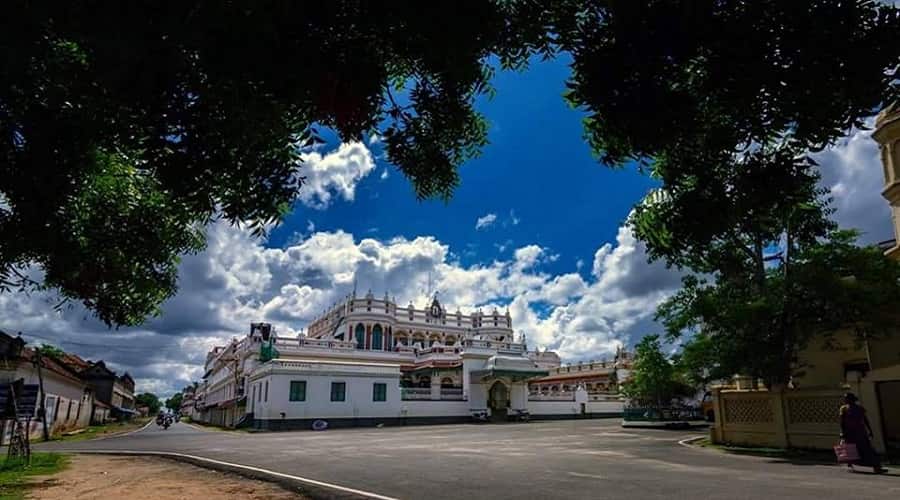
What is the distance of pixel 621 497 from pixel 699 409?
93.4ft

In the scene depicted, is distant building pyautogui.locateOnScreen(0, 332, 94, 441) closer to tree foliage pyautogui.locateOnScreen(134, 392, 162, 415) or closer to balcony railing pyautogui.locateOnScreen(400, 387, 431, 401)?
balcony railing pyautogui.locateOnScreen(400, 387, 431, 401)

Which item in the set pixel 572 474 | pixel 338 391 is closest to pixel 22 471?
pixel 572 474

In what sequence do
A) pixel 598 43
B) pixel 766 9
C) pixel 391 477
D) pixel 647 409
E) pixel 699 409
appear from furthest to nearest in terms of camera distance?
pixel 699 409, pixel 647 409, pixel 391 477, pixel 598 43, pixel 766 9

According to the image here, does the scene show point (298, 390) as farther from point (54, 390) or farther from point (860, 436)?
point (860, 436)

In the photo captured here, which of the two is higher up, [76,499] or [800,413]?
[800,413]

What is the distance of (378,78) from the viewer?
12.5 ft

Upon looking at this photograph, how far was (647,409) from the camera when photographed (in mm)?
31203

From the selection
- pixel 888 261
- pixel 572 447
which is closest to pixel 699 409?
pixel 572 447

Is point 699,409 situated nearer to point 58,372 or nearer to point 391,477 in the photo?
point 391,477

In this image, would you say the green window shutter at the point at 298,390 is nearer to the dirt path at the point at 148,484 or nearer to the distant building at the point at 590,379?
the distant building at the point at 590,379

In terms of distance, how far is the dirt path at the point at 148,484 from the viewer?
9102mm

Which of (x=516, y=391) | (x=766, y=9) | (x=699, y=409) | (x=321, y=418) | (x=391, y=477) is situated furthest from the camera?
(x=516, y=391)

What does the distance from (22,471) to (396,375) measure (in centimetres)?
2957

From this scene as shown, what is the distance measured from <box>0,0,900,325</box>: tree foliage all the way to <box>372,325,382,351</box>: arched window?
53.5 metres
